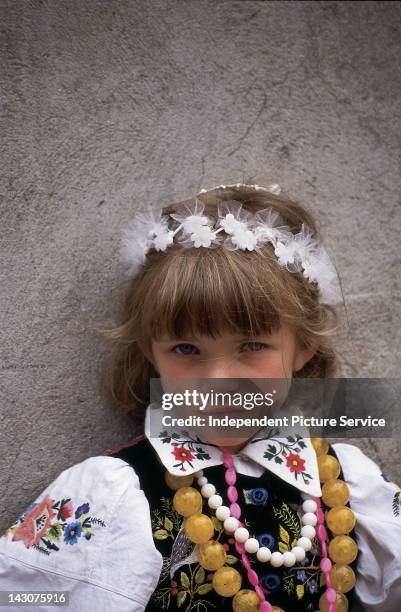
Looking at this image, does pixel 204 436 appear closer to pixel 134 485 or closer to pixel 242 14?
pixel 134 485

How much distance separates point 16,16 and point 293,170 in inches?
27.2

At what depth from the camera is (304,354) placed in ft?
4.35

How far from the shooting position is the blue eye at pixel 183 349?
1192 millimetres

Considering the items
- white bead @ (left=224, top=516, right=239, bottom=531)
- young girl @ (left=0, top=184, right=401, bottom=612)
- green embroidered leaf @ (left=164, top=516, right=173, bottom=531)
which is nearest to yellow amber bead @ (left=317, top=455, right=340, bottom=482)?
young girl @ (left=0, top=184, right=401, bottom=612)

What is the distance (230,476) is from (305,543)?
182mm

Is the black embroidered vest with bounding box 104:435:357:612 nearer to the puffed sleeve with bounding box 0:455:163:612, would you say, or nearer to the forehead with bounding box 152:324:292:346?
the puffed sleeve with bounding box 0:455:163:612

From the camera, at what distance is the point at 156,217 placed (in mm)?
1318

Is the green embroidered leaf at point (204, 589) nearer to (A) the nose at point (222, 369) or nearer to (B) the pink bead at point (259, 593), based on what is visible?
(B) the pink bead at point (259, 593)

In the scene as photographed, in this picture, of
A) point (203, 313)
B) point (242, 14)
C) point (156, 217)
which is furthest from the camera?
point (242, 14)

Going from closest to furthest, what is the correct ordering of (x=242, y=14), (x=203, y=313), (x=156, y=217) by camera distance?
1. (x=203, y=313)
2. (x=156, y=217)
3. (x=242, y=14)

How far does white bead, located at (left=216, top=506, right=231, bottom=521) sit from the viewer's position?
1.19m

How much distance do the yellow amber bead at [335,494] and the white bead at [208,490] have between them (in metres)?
0.22

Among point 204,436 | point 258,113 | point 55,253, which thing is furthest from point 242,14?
point 204,436

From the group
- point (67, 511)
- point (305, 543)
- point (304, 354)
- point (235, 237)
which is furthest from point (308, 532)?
point (235, 237)
